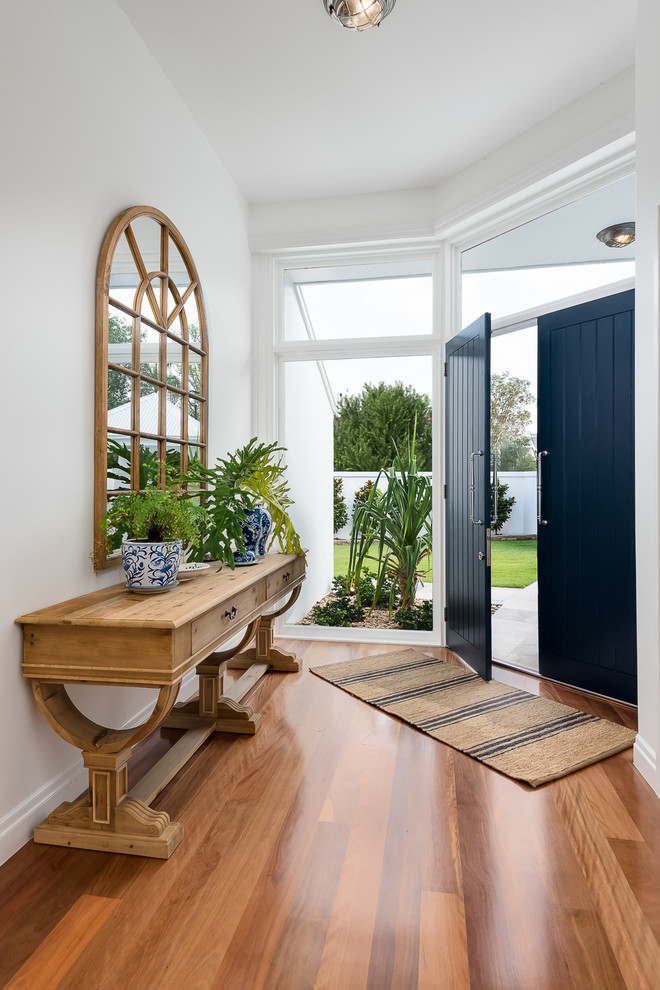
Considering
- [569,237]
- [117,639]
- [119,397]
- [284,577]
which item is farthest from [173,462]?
[569,237]

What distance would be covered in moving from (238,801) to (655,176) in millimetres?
2612

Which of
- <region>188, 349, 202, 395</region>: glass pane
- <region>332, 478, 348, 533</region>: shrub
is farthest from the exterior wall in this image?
<region>188, 349, 202, 395</region>: glass pane

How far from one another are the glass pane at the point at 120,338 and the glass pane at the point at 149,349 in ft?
0.32

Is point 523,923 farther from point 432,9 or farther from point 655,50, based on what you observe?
point 432,9

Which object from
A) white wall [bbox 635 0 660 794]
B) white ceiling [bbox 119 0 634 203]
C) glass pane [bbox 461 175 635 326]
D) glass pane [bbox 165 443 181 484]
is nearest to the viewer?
white wall [bbox 635 0 660 794]

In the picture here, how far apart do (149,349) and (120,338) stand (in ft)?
0.78

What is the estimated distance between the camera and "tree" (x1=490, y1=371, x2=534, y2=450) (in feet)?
11.6

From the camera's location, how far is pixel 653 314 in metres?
2.20

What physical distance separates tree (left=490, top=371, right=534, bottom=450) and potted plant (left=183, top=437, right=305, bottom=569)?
4.36ft

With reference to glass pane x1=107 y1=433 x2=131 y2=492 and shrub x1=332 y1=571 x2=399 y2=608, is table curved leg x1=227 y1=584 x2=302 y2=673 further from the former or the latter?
glass pane x1=107 y1=433 x2=131 y2=492

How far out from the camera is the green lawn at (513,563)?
3.56 meters

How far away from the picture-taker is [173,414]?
287 cm

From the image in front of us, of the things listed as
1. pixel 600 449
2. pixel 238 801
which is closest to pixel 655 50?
pixel 600 449

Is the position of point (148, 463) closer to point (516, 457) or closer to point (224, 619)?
point (224, 619)
